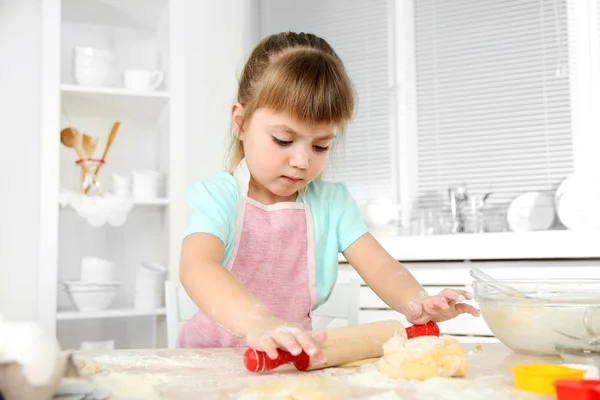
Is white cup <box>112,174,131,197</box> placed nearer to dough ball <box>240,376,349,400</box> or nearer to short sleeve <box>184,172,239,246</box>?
short sleeve <box>184,172,239,246</box>

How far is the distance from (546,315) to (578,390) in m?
0.32

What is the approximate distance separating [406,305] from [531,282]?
235mm

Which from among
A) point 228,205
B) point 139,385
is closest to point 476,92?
point 228,205

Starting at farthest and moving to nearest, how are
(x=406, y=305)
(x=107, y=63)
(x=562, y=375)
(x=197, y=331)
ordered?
(x=107, y=63)
(x=197, y=331)
(x=406, y=305)
(x=562, y=375)

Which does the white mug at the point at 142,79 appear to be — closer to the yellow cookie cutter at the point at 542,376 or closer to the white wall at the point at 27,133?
the white wall at the point at 27,133

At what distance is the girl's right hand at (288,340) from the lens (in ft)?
2.19

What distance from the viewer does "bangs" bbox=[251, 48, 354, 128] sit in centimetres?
112

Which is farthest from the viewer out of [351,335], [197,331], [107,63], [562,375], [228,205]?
[107,63]

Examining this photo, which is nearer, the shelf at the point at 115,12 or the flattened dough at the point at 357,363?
the flattened dough at the point at 357,363

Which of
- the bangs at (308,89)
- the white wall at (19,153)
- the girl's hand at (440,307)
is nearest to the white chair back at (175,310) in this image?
the bangs at (308,89)

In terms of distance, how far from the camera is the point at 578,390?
53cm

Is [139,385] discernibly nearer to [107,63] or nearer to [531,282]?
[531,282]

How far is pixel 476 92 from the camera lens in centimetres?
289

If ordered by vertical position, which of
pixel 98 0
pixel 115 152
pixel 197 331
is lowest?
pixel 197 331
